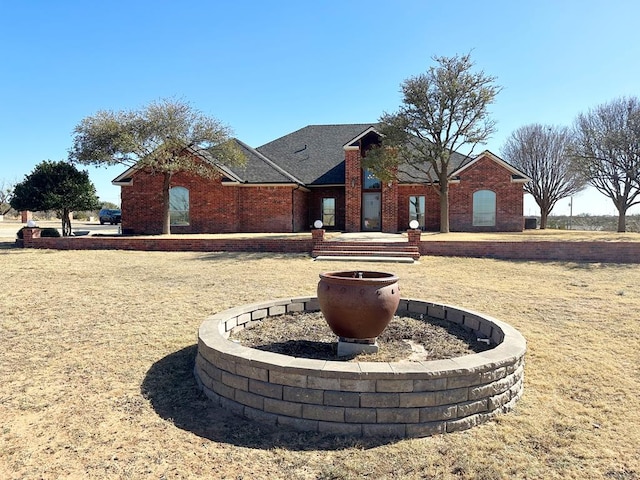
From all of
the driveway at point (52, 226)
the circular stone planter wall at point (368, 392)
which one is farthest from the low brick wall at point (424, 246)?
the circular stone planter wall at point (368, 392)

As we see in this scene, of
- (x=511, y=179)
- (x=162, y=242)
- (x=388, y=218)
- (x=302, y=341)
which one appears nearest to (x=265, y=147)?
(x=388, y=218)

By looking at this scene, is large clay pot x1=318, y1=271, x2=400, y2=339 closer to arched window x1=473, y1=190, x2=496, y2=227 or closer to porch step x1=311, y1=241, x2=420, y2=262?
porch step x1=311, y1=241, x2=420, y2=262

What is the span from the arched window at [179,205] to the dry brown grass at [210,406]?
14.8 m

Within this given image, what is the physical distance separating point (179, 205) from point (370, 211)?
11181 millimetres

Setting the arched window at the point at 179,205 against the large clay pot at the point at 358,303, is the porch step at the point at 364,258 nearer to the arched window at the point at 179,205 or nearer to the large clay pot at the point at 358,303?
the large clay pot at the point at 358,303

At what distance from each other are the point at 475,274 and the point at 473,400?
29.9ft

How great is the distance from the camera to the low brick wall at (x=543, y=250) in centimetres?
1481

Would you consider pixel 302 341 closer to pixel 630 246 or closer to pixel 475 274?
pixel 475 274

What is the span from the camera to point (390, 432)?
370cm

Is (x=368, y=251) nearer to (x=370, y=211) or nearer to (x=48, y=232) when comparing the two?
(x=370, y=211)

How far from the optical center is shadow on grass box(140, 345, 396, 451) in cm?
362

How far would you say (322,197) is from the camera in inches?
1064

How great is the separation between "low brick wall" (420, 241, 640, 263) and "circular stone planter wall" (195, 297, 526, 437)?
469 inches

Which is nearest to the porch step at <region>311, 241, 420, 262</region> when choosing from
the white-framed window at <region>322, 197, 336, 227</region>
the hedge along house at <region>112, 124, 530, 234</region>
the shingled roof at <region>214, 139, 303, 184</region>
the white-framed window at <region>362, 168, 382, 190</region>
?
the hedge along house at <region>112, 124, 530, 234</region>
